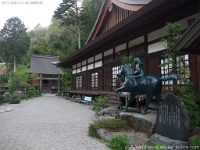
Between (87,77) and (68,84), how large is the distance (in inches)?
408

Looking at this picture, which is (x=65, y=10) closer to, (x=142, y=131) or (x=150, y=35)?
(x=150, y=35)

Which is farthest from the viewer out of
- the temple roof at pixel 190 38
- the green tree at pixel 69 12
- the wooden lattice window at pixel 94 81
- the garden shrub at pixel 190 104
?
the green tree at pixel 69 12

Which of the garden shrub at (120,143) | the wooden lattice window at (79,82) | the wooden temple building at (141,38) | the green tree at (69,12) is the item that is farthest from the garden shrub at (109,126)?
the green tree at (69,12)

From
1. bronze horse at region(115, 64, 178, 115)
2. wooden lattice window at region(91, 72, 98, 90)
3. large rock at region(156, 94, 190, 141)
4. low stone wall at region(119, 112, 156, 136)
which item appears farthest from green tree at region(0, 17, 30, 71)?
large rock at region(156, 94, 190, 141)

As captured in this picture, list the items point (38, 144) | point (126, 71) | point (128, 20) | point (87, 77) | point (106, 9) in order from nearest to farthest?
point (38, 144), point (126, 71), point (128, 20), point (106, 9), point (87, 77)

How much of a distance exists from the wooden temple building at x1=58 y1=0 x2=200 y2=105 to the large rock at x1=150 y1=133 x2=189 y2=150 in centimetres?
210

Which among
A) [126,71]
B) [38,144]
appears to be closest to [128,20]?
[126,71]

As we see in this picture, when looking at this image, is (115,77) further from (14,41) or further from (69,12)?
(14,41)

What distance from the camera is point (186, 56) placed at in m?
6.74

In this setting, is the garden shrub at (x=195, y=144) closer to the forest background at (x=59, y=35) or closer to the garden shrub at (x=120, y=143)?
the garden shrub at (x=120, y=143)

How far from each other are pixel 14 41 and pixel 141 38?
132ft

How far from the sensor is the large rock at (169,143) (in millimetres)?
4148

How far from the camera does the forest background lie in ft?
104

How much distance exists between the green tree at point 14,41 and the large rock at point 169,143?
43.8 meters
